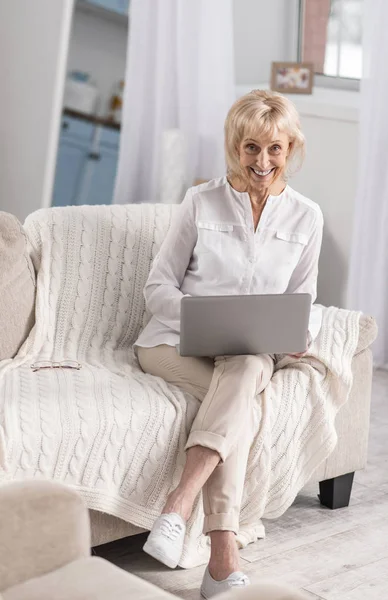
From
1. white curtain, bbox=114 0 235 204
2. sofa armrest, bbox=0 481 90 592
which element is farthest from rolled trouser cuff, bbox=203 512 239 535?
white curtain, bbox=114 0 235 204

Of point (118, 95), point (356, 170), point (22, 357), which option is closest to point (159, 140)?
point (118, 95)

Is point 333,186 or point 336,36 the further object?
point 336,36

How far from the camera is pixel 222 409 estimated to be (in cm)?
232

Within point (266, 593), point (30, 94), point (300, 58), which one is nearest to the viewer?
point (266, 593)

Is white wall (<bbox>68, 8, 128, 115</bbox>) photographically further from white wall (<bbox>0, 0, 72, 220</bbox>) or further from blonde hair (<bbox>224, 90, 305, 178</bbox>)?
blonde hair (<bbox>224, 90, 305, 178</bbox>)

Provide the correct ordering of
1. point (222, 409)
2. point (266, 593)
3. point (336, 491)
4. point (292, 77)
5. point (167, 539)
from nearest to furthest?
point (266, 593) → point (167, 539) → point (222, 409) → point (336, 491) → point (292, 77)

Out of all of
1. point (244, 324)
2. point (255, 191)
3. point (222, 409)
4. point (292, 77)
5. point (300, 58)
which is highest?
point (300, 58)

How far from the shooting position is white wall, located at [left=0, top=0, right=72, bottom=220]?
16.6 feet

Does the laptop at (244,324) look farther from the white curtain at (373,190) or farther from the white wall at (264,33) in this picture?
the white wall at (264,33)

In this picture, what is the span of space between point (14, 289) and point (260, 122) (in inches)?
30.1

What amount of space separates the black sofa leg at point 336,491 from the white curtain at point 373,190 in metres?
1.55

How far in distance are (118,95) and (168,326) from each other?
3.29 metres

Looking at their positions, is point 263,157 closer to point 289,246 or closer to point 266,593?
point 289,246

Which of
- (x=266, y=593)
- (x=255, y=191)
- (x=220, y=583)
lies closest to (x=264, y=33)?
(x=255, y=191)
